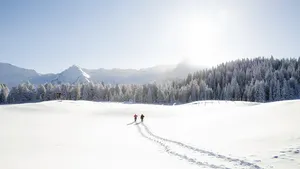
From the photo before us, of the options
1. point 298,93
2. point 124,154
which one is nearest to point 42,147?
point 124,154

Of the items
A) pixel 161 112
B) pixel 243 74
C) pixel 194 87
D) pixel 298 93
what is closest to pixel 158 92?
pixel 194 87

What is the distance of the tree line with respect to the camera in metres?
121

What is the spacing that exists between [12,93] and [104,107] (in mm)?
97549

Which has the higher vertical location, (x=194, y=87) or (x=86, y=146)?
(x=194, y=87)

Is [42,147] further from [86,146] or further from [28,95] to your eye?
[28,95]

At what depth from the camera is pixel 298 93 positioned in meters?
120

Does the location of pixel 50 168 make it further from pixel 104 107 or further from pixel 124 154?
pixel 104 107

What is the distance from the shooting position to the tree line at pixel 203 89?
120938 mm

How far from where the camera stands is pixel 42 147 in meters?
21.9

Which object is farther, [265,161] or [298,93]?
[298,93]

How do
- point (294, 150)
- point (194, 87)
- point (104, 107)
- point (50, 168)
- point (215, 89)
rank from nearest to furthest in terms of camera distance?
point (50, 168)
point (294, 150)
point (104, 107)
point (194, 87)
point (215, 89)

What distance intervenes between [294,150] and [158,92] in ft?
407

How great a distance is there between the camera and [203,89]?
132500 mm

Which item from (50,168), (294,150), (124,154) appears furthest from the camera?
(124,154)
